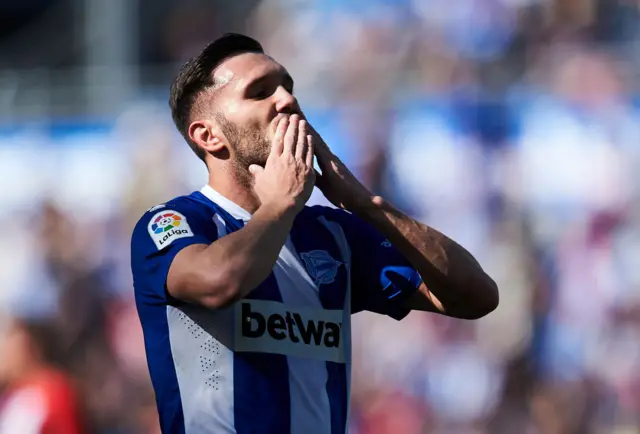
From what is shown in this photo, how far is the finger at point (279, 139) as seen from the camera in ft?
10.5

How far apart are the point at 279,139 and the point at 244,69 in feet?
1.11

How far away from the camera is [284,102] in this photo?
3336mm

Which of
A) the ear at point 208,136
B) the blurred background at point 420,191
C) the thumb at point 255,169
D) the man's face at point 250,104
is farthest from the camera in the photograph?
the blurred background at point 420,191

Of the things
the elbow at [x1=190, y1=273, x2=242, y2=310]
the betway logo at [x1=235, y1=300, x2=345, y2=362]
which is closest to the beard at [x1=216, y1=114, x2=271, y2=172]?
the betway logo at [x1=235, y1=300, x2=345, y2=362]

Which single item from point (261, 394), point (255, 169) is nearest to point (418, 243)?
point (255, 169)

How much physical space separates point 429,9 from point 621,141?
1563 mm

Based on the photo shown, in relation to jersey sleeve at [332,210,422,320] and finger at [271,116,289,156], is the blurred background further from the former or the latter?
finger at [271,116,289,156]

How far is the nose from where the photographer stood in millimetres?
3332

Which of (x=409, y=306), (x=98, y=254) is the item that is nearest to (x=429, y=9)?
(x=98, y=254)

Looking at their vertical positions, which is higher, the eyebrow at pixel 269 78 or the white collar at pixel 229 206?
the eyebrow at pixel 269 78

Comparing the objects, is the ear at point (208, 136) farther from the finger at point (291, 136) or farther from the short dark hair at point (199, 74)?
the finger at point (291, 136)

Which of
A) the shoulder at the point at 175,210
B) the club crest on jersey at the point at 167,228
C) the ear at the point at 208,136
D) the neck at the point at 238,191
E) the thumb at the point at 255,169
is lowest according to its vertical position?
the club crest on jersey at the point at 167,228

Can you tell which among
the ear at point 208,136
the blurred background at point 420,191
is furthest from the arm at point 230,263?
the blurred background at point 420,191

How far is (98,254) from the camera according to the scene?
7.88m
